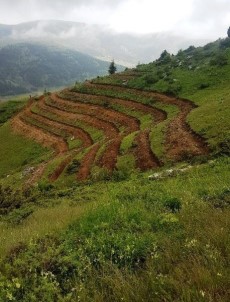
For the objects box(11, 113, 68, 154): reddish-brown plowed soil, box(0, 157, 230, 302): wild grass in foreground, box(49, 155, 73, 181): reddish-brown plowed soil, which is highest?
box(0, 157, 230, 302): wild grass in foreground

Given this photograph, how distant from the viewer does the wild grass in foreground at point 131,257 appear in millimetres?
6586

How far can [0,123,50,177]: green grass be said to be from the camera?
54.6m

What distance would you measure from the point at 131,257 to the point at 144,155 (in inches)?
1071

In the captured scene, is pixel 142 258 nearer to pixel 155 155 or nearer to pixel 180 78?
pixel 155 155

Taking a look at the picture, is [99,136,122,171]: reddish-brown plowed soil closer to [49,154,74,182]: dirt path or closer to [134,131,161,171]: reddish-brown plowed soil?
[134,131,161,171]: reddish-brown plowed soil

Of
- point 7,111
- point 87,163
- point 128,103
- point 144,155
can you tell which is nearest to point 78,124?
point 128,103

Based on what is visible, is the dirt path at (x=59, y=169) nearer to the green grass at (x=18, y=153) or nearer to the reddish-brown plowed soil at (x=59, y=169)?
the reddish-brown plowed soil at (x=59, y=169)

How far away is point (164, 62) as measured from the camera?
325ft

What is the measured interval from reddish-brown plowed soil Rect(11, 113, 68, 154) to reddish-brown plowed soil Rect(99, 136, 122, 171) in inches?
483

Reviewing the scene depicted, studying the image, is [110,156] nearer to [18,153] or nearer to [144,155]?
[144,155]

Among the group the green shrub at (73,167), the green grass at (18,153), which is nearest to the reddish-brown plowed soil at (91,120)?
the green grass at (18,153)

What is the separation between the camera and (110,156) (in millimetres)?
39188

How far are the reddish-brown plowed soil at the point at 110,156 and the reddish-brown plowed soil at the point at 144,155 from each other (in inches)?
84.6

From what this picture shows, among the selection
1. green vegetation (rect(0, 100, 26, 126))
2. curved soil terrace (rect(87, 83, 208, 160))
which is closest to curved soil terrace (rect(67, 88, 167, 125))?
curved soil terrace (rect(87, 83, 208, 160))
